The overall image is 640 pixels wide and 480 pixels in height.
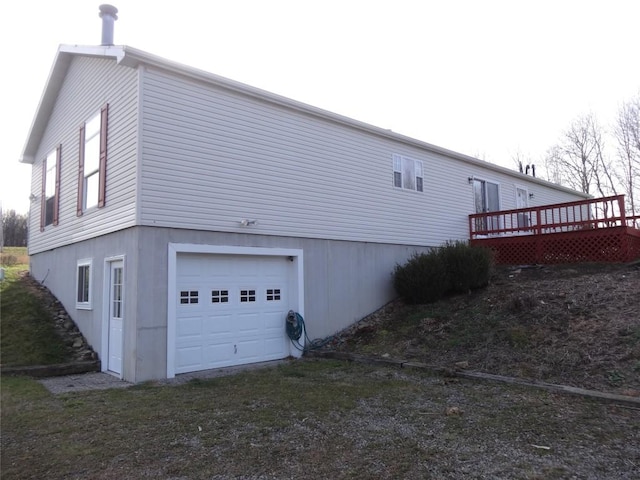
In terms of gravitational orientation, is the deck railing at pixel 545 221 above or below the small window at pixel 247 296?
above

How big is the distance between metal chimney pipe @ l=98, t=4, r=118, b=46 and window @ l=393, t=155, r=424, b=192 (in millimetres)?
7398

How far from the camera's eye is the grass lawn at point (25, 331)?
8.31 m

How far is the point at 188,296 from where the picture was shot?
8500mm

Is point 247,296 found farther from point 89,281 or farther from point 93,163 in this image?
point 93,163

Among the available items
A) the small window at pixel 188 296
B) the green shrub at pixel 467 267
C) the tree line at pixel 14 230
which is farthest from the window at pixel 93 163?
the tree line at pixel 14 230

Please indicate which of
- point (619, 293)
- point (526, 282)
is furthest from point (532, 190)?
point (619, 293)

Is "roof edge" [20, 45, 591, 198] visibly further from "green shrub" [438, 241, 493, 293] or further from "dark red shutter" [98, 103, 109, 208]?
"green shrub" [438, 241, 493, 293]

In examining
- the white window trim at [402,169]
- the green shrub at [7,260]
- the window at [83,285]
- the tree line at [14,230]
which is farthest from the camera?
the tree line at [14,230]

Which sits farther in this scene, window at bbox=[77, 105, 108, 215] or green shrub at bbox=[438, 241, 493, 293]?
green shrub at bbox=[438, 241, 493, 293]

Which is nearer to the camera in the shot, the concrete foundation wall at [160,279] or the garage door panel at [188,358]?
the concrete foundation wall at [160,279]

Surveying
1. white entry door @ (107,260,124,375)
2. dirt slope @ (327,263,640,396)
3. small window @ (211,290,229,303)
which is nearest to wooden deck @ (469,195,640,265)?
dirt slope @ (327,263,640,396)

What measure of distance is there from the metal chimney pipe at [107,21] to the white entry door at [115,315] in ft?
16.5

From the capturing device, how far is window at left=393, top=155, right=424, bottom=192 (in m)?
12.7

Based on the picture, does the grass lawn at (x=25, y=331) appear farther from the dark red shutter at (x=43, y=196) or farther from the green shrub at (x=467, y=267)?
the green shrub at (x=467, y=267)
